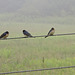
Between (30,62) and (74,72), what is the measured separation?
5.13 meters

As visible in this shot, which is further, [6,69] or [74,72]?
[6,69]

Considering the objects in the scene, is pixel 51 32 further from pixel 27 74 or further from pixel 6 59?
pixel 6 59

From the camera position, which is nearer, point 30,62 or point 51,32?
point 51,32

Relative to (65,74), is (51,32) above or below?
above

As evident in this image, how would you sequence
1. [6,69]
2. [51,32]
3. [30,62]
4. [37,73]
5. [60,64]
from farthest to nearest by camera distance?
1. [30,62]
2. [60,64]
3. [6,69]
4. [37,73]
5. [51,32]

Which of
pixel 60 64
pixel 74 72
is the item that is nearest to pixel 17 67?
pixel 60 64

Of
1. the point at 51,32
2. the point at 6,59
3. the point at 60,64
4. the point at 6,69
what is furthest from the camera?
the point at 6,59

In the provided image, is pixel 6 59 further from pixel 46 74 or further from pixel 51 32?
pixel 51 32

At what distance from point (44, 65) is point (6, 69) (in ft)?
7.91

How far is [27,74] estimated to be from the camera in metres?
12.1

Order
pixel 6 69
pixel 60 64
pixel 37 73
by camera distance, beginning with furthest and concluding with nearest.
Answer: pixel 60 64 → pixel 6 69 → pixel 37 73

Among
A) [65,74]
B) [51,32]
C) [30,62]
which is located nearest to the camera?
[51,32]

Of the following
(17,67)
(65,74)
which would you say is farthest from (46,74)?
(17,67)

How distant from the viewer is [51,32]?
862cm
